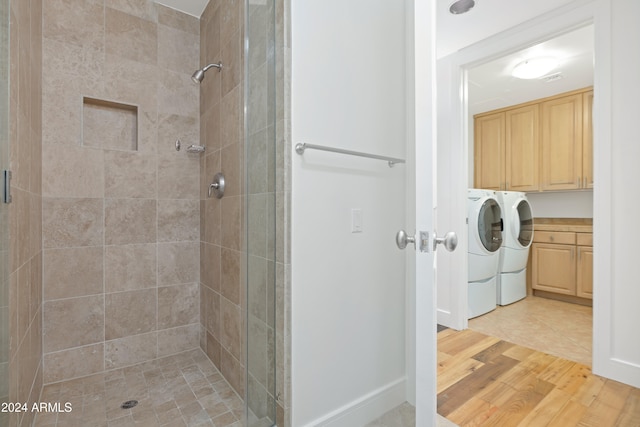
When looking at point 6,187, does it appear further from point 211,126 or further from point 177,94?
point 177,94

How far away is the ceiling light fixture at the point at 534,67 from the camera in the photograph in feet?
9.25

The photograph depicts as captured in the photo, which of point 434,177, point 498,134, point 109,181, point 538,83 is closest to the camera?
point 434,177

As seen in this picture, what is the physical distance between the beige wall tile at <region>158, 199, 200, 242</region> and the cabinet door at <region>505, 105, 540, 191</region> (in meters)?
3.91

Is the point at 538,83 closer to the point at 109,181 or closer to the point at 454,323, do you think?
the point at 454,323

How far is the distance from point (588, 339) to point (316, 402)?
248 cm

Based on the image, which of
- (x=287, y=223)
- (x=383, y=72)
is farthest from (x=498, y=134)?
(x=287, y=223)

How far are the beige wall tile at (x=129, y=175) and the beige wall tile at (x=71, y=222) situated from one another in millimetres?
128

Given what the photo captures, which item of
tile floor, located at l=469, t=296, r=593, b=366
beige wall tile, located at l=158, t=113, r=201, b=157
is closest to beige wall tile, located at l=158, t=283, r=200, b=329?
beige wall tile, located at l=158, t=113, r=201, b=157

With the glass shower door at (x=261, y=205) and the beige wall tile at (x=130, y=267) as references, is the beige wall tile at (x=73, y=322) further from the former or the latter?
the glass shower door at (x=261, y=205)

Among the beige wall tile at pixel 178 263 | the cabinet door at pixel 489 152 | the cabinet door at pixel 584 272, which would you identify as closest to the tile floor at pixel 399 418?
the beige wall tile at pixel 178 263

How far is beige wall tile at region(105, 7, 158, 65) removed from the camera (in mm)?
1896

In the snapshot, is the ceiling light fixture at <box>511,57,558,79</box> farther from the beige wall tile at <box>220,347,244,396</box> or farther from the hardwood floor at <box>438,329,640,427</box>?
the beige wall tile at <box>220,347,244,396</box>

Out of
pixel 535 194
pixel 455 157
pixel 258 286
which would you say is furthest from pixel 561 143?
pixel 258 286

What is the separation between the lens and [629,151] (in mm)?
1746
